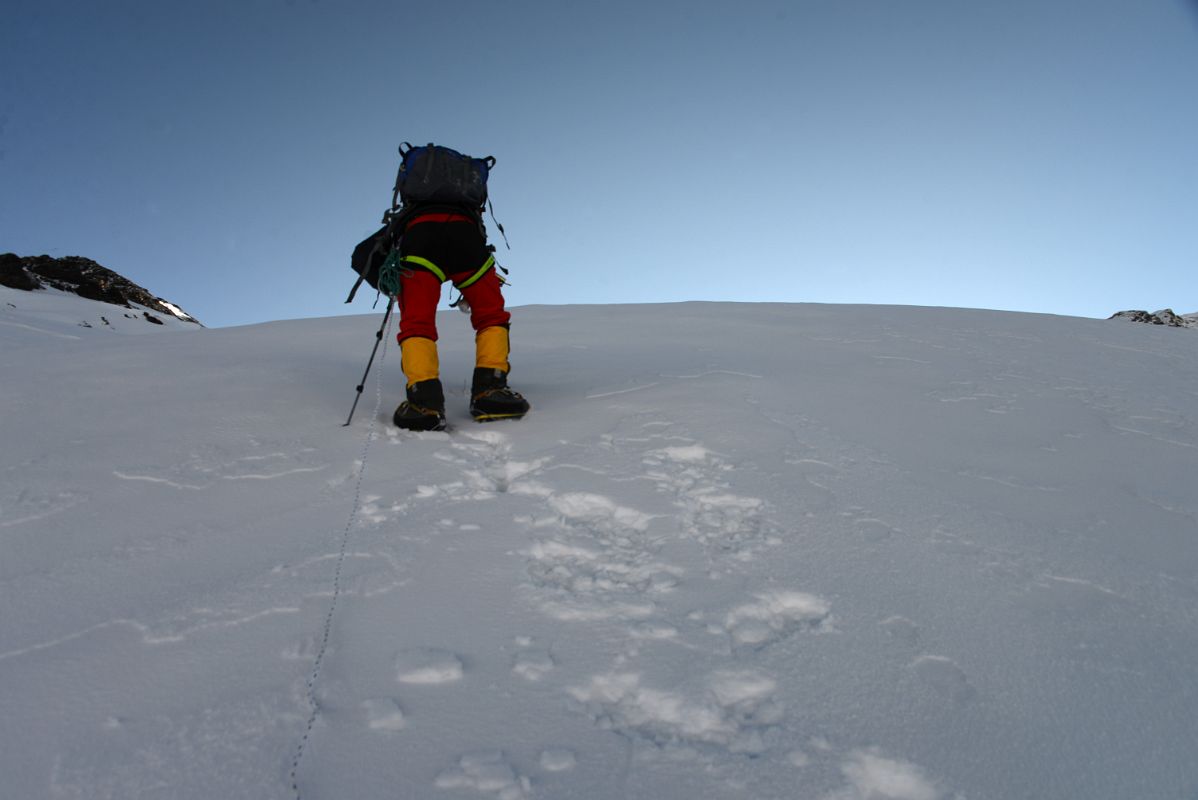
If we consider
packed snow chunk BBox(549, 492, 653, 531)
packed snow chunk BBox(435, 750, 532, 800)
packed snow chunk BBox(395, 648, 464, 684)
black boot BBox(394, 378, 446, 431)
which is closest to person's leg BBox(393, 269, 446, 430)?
black boot BBox(394, 378, 446, 431)

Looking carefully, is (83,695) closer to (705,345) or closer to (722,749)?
(722,749)

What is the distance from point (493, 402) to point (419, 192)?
3.80 ft

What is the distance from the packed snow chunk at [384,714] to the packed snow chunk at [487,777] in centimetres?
16

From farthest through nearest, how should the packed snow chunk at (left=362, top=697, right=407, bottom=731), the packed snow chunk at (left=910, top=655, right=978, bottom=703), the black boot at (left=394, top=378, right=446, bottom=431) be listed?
the black boot at (left=394, top=378, right=446, bottom=431)
the packed snow chunk at (left=910, top=655, right=978, bottom=703)
the packed snow chunk at (left=362, top=697, right=407, bottom=731)

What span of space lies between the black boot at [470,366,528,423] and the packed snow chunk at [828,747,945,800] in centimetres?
228

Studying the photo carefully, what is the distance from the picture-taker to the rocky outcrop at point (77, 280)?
1638 centimetres

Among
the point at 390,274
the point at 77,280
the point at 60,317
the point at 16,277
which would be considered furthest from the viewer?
the point at 77,280

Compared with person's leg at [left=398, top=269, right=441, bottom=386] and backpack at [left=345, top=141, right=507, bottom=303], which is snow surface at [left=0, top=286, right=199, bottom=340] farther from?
person's leg at [left=398, top=269, right=441, bottom=386]

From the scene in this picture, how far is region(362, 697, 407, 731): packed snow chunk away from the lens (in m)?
1.26

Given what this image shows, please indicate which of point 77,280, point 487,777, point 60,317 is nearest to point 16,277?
point 77,280

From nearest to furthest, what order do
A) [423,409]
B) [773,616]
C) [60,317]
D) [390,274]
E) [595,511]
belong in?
1. [773,616]
2. [595,511]
3. [423,409]
4. [390,274]
5. [60,317]

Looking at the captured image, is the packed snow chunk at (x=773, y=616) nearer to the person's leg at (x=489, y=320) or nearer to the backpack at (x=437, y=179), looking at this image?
the person's leg at (x=489, y=320)

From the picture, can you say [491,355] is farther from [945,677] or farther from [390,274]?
[945,677]

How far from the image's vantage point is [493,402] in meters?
3.20
